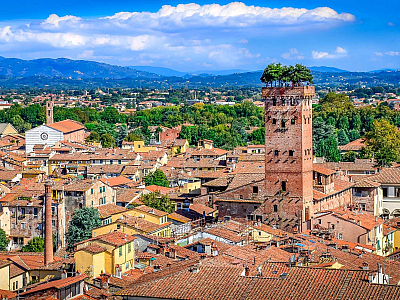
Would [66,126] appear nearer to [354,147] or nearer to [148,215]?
Result: [354,147]

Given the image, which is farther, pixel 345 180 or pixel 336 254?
pixel 345 180

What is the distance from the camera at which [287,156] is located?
47.3m

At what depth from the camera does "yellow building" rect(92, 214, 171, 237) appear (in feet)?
→ 133

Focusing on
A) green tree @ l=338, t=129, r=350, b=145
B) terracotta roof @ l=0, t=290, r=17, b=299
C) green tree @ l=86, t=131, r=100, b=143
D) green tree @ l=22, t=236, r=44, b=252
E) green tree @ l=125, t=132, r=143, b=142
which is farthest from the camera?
green tree @ l=86, t=131, r=100, b=143

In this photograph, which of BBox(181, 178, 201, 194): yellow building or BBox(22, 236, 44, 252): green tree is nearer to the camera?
BBox(22, 236, 44, 252): green tree

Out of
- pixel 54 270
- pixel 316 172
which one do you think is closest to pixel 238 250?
pixel 54 270

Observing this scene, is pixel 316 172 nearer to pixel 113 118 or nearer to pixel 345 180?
pixel 345 180

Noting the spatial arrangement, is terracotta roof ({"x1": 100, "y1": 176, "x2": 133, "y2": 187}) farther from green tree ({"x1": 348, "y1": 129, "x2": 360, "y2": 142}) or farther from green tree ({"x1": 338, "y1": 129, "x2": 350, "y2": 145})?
green tree ({"x1": 348, "y1": 129, "x2": 360, "y2": 142})

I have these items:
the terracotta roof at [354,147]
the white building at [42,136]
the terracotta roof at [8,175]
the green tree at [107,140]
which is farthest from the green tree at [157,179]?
the green tree at [107,140]

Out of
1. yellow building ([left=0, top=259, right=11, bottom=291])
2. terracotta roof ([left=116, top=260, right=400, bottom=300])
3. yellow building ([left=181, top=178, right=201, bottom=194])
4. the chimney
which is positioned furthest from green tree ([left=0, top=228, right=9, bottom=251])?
terracotta roof ([left=116, top=260, right=400, bottom=300])

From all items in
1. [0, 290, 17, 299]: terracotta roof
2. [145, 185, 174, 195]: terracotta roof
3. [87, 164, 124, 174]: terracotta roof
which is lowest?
[0, 290, 17, 299]: terracotta roof

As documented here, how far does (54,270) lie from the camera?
35188mm

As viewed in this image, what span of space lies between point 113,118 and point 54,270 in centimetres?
10480

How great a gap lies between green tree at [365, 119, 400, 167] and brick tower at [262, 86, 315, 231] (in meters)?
25.7
